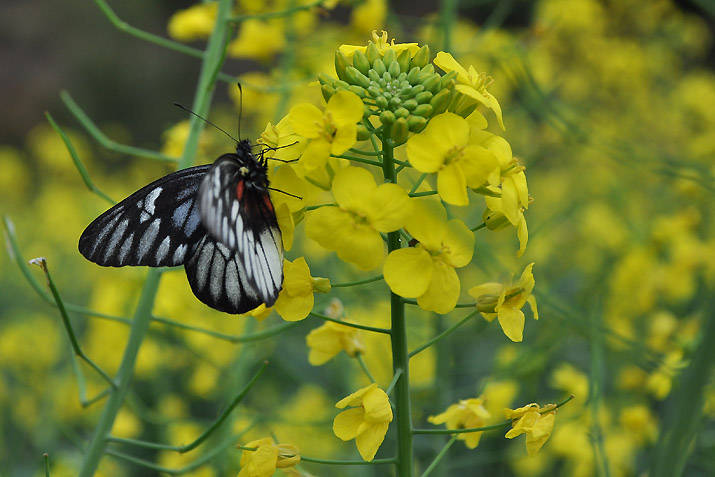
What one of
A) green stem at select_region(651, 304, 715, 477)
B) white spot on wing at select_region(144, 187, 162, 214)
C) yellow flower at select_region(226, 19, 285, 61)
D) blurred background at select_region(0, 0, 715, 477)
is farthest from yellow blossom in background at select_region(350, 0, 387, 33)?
green stem at select_region(651, 304, 715, 477)

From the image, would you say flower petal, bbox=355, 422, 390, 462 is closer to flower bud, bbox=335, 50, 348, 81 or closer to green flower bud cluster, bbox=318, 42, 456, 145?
green flower bud cluster, bbox=318, 42, 456, 145

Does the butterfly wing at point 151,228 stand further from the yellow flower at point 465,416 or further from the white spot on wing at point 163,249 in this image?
the yellow flower at point 465,416

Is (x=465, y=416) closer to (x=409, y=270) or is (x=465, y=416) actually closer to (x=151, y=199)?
(x=409, y=270)

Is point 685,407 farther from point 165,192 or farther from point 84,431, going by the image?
point 84,431

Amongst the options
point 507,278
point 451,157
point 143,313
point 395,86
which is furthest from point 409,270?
point 507,278

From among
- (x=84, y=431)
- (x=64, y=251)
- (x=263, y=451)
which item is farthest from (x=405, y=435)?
(x=64, y=251)

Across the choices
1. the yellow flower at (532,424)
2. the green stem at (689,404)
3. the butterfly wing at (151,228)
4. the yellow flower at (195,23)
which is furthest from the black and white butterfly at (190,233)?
the yellow flower at (195,23)
